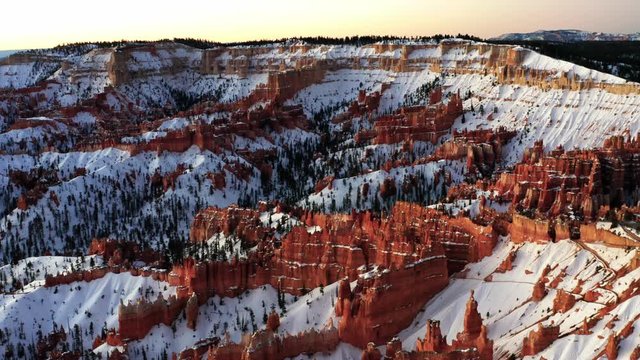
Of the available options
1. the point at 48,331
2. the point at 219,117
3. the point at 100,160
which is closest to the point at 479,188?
the point at 48,331

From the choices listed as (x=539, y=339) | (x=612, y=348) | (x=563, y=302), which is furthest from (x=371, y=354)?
(x=612, y=348)

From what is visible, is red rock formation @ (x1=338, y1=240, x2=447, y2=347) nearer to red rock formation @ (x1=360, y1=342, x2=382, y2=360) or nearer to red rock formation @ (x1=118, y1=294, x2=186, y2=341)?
red rock formation @ (x1=360, y1=342, x2=382, y2=360)

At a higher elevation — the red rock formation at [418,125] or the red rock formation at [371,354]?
the red rock formation at [418,125]

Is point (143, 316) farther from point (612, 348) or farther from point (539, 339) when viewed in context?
point (612, 348)

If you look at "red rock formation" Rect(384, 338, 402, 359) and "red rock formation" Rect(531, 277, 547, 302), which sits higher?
"red rock formation" Rect(531, 277, 547, 302)

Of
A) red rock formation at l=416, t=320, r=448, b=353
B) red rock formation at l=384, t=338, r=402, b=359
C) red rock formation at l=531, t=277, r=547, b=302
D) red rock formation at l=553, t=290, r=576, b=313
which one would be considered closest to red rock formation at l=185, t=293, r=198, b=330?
red rock formation at l=384, t=338, r=402, b=359

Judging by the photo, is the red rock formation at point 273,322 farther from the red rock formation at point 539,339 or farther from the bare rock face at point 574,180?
the bare rock face at point 574,180

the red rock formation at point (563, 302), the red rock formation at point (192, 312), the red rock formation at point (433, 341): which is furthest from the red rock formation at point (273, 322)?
the red rock formation at point (563, 302)

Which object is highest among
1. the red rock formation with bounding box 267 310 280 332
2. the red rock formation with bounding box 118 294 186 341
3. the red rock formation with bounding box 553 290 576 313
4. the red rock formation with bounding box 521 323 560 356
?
the red rock formation with bounding box 553 290 576 313

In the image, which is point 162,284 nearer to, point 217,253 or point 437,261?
point 217,253
